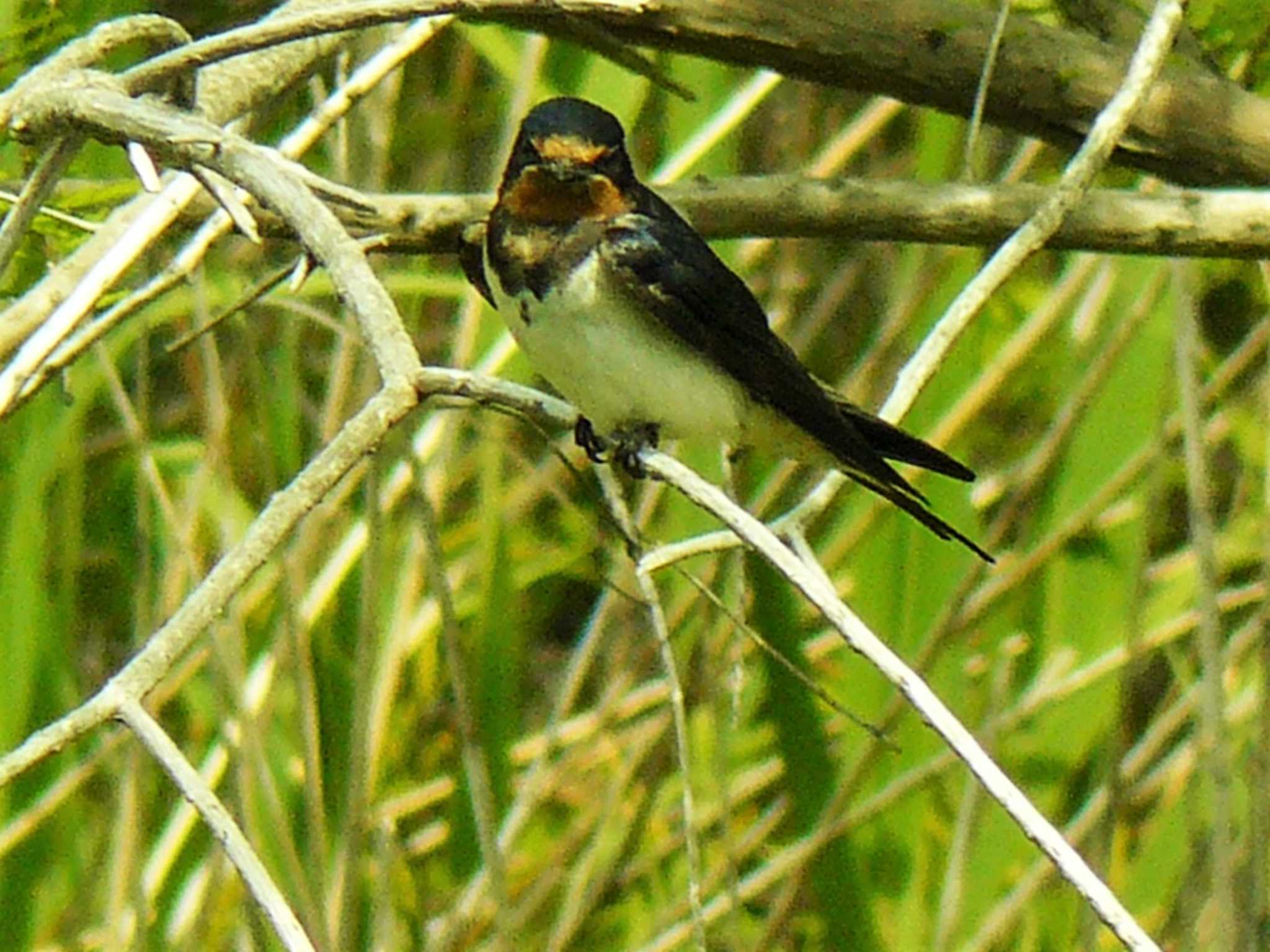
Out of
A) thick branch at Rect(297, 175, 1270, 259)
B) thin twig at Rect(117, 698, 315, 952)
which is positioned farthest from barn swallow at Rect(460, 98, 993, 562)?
thin twig at Rect(117, 698, 315, 952)

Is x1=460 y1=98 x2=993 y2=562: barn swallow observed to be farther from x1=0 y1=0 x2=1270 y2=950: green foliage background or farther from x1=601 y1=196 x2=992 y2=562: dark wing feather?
x1=0 y1=0 x2=1270 y2=950: green foliage background

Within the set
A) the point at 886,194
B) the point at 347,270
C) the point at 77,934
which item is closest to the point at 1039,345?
the point at 886,194

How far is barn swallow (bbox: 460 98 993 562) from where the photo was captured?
1.59 metres

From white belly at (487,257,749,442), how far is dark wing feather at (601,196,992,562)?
19 mm

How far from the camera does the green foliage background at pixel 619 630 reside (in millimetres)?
1912

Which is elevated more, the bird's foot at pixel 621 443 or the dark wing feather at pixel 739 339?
the dark wing feather at pixel 739 339

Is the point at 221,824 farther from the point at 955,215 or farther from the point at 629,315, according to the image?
the point at 629,315

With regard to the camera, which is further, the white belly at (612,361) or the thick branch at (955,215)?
the white belly at (612,361)

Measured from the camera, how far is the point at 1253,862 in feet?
5.98

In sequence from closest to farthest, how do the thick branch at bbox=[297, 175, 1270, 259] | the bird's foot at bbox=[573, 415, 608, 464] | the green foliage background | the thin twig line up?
the thin twig
the thick branch at bbox=[297, 175, 1270, 259]
the bird's foot at bbox=[573, 415, 608, 464]
the green foliage background

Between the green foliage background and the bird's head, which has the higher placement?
the bird's head

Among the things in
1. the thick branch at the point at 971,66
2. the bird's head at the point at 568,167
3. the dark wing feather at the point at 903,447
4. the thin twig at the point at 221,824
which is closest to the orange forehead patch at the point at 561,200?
the bird's head at the point at 568,167

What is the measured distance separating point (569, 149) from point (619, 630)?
0.91m

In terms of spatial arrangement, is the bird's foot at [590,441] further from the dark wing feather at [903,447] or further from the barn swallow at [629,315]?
the dark wing feather at [903,447]
